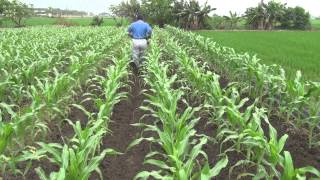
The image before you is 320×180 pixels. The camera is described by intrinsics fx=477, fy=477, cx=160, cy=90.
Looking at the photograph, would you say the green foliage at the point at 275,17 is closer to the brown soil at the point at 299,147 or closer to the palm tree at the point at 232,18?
the palm tree at the point at 232,18

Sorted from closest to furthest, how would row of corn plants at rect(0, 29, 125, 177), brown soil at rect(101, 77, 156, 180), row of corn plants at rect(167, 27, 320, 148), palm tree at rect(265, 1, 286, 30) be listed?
row of corn plants at rect(0, 29, 125, 177), brown soil at rect(101, 77, 156, 180), row of corn plants at rect(167, 27, 320, 148), palm tree at rect(265, 1, 286, 30)

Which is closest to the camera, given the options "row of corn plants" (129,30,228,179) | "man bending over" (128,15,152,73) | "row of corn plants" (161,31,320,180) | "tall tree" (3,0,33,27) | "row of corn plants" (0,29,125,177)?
"row of corn plants" (129,30,228,179)

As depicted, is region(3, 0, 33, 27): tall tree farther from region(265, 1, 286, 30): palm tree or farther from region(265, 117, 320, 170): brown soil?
region(265, 117, 320, 170): brown soil

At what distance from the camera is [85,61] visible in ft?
28.7

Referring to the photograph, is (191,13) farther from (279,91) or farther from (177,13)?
(279,91)

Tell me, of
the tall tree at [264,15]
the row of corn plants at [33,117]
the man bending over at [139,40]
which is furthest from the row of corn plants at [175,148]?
the tall tree at [264,15]

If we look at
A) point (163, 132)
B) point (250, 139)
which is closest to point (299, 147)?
point (250, 139)

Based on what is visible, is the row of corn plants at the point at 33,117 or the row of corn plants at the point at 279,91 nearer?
the row of corn plants at the point at 33,117

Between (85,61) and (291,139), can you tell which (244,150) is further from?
(85,61)

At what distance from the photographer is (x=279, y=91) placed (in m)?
6.50

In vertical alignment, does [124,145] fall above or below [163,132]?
below

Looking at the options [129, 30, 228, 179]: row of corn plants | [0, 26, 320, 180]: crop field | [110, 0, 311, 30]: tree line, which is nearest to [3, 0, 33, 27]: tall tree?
[110, 0, 311, 30]: tree line

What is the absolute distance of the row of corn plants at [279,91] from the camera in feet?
18.8

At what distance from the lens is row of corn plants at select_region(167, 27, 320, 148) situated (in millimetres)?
5727
